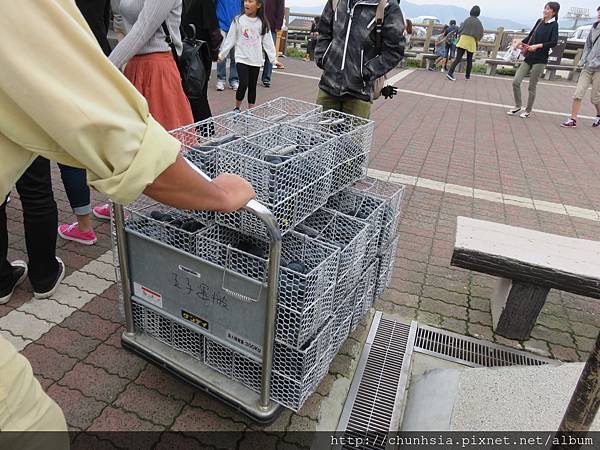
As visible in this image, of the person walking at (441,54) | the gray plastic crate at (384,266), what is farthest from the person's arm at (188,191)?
the person walking at (441,54)

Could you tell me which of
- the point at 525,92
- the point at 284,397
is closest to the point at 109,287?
the point at 284,397

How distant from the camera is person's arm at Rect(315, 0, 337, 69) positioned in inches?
157

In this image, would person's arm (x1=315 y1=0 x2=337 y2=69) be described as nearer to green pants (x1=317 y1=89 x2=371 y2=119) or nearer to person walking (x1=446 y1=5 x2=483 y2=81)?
green pants (x1=317 y1=89 x2=371 y2=119)

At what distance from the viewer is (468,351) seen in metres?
2.83

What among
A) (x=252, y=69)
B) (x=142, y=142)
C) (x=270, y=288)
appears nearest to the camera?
(x=142, y=142)

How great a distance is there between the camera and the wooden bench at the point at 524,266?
271 cm

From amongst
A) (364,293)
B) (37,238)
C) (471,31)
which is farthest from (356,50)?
(471,31)

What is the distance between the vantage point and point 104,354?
2.50m

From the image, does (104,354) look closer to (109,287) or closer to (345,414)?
(109,287)

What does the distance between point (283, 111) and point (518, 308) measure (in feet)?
6.06

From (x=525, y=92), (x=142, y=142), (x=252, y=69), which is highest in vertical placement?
(x=142, y=142)

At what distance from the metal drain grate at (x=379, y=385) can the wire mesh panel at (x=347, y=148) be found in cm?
103

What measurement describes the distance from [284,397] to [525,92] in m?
13.4

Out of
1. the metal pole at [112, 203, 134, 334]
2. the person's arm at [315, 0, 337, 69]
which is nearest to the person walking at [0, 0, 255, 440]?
the metal pole at [112, 203, 134, 334]
